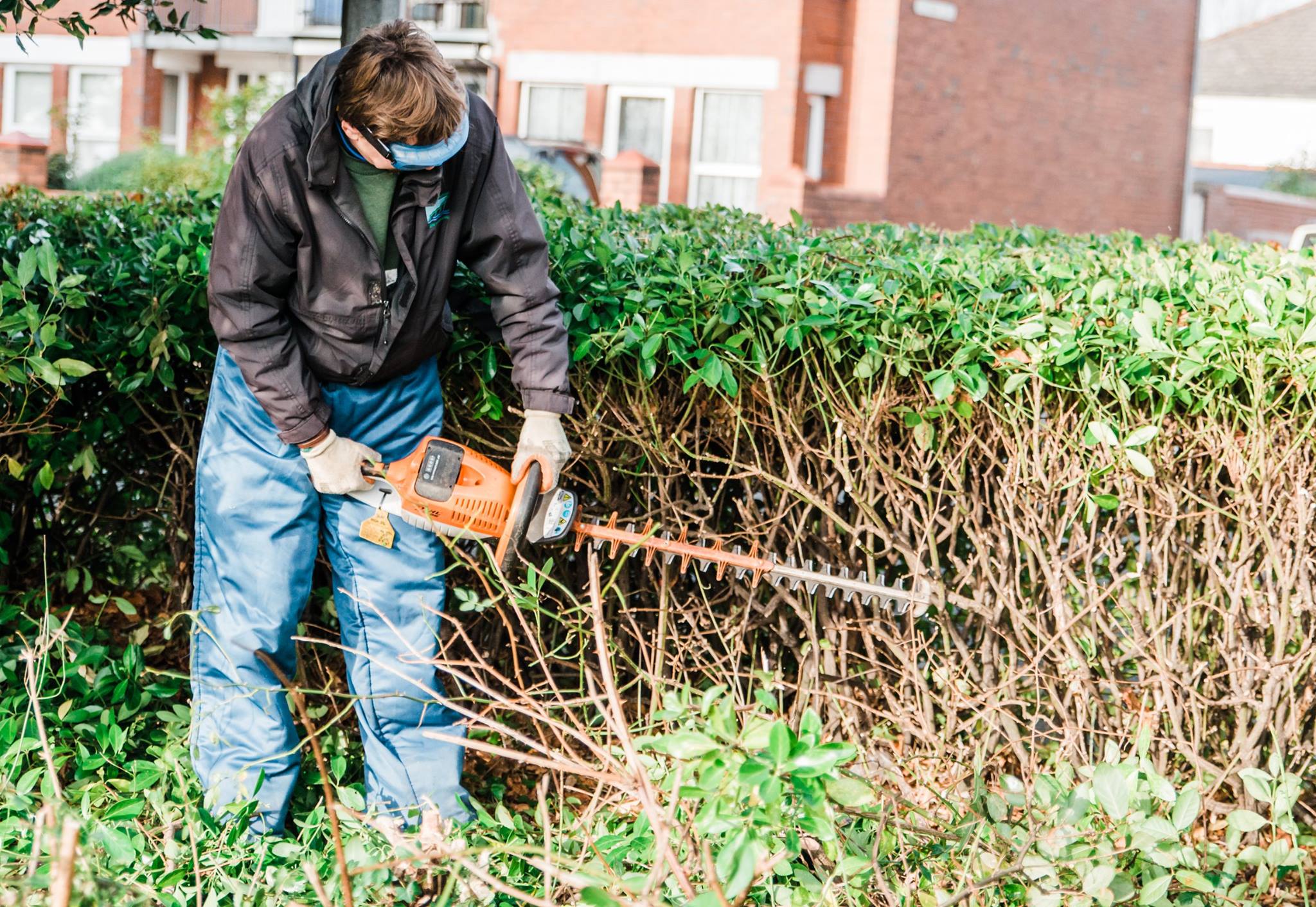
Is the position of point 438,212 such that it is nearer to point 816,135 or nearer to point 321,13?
point 816,135

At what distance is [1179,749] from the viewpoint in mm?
3006

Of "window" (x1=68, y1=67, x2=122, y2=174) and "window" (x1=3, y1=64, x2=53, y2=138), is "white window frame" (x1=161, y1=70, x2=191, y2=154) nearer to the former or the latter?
"window" (x1=68, y1=67, x2=122, y2=174)

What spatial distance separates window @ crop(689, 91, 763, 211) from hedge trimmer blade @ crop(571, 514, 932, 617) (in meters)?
15.4

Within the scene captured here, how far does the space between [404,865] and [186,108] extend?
2427cm

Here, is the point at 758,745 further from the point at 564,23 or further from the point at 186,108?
the point at 186,108

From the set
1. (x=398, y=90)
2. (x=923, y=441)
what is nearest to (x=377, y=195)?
(x=398, y=90)

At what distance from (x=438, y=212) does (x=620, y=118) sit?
16.9 meters

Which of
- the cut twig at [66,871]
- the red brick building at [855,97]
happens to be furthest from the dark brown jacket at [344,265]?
the red brick building at [855,97]

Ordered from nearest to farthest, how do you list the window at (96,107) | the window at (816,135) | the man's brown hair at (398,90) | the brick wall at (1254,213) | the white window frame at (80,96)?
→ 1. the man's brown hair at (398,90)
2. the window at (816,135)
3. the white window frame at (80,96)
4. the window at (96,107)
5. the brick wall at (1254,213)

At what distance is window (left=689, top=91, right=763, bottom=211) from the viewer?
1816cm

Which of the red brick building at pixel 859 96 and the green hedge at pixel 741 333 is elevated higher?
the red brick building at pixel 859 96

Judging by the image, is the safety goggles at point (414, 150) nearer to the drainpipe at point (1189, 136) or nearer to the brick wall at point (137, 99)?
the drainpipe at point (1189, 136)

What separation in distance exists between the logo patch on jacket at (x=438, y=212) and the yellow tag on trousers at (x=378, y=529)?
626mm

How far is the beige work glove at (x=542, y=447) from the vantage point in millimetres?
2768
